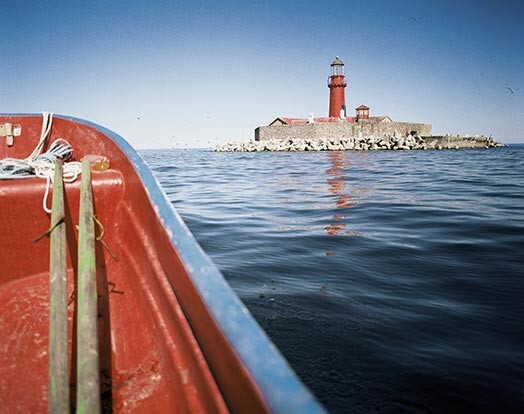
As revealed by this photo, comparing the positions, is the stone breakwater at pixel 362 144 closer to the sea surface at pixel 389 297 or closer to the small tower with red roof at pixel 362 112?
the small tower with red roof at pixel 362 112

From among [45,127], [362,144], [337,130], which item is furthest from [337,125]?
[45,127]

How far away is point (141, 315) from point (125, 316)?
15 cm

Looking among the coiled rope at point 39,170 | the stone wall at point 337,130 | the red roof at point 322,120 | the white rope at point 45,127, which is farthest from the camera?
the red roof at point 322,120

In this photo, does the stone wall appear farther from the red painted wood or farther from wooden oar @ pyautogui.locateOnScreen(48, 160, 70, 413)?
wooden oar @ pyautogui.locateOnScreen(48, 160, 70, 413)

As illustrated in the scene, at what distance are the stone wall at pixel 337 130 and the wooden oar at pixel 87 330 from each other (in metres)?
37.3

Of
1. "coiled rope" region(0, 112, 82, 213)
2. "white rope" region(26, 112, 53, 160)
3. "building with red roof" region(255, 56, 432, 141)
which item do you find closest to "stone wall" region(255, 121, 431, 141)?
"building with red roof" region(255, 56, 432, 141)

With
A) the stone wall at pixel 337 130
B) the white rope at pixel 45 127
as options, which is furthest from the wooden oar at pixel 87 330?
the stone wall at pixel 337 130

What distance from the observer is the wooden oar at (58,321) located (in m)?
0.99

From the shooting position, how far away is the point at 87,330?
113 centimetres

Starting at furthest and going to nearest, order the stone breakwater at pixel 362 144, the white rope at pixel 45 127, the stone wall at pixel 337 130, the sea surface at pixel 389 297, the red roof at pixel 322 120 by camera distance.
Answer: the red roof at pixel 322 120 < the stone wall at pixel 337 130 < the stone breakwater at pixel 362 144 < the white rope at pixel 45 127 < the sea surface at pixel 389 297

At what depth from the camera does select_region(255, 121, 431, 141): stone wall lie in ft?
122

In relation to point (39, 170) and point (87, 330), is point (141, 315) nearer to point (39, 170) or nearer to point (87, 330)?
point (87, 330)

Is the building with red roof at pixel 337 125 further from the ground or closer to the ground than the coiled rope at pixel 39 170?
further from the ground

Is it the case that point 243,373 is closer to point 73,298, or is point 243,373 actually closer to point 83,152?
point 73,298
